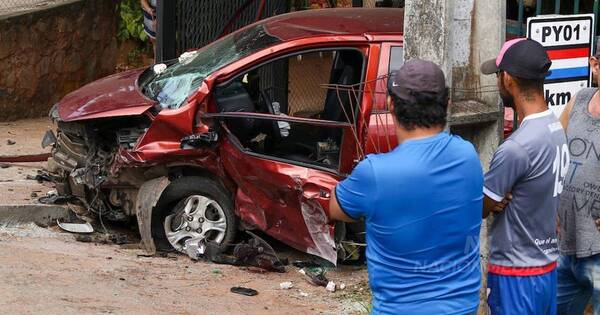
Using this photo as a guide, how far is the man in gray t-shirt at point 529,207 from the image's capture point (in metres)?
4.02

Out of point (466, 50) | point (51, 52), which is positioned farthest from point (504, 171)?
point (51, 52)

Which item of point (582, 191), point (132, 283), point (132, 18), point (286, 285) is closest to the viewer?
point (582, 191)

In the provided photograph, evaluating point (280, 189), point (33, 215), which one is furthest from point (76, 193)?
point (280, 189)

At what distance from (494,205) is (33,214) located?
4.90 metres

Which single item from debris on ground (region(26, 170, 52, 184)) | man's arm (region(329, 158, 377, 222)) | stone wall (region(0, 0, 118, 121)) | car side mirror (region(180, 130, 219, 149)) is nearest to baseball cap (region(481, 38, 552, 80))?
man's arm (region(329, 158, 377, 222))

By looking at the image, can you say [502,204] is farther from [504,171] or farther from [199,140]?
[199,140]

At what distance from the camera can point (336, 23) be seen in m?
7.53

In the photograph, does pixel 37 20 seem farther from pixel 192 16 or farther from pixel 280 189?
pixel 280 189

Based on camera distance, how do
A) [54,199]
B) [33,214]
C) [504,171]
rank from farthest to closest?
[54,199] → [33,214] → [504,171]

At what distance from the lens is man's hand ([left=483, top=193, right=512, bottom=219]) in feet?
13.0

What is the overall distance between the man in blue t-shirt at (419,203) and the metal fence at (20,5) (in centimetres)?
916

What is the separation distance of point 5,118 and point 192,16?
8.60ft

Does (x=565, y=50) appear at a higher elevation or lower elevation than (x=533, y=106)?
higher

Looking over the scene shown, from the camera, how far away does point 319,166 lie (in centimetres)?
706
